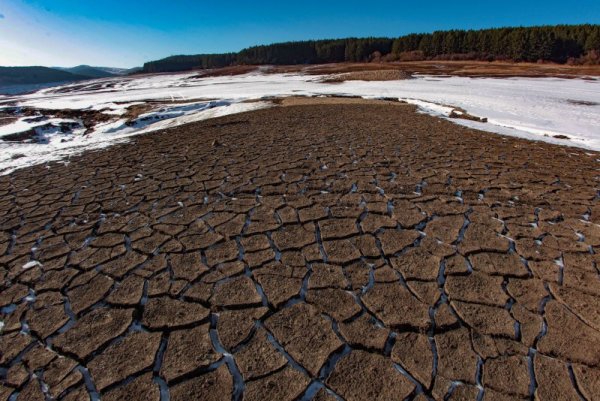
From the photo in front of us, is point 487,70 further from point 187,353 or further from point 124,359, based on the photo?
point 124,359

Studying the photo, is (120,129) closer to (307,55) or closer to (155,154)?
(155,154)

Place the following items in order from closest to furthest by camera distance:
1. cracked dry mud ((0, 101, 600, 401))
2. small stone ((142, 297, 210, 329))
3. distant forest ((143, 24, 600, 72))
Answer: cracked dry mud ((0, 101, 600, 401))
small stone ((142, 297, 210, 329))
distant forest ((143, 24, 600, 72))

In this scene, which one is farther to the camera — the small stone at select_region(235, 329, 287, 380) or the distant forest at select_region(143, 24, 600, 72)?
the distant forest at select_region(143, 24, 600, 72)

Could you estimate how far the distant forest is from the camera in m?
47.7

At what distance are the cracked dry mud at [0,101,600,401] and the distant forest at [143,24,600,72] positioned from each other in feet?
179

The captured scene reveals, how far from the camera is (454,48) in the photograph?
56469mm

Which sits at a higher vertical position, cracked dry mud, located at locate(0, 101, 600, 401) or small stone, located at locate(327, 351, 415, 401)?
cracked dry mud, located at locate(0, 101, 600, 401)

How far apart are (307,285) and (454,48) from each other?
66337 mm

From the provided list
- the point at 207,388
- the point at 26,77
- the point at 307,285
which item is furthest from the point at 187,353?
the point at 26,77

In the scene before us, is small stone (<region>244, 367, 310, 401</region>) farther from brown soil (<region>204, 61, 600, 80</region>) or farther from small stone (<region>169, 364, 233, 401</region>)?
brown soil (<region>204, 61, 600, 80</region>)

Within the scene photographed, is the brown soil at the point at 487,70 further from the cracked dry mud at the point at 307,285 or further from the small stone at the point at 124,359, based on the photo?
the small stone at the point at 124,359

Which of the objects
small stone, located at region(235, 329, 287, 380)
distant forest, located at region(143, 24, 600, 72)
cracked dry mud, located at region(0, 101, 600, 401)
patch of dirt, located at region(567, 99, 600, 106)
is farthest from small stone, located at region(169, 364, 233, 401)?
distant forest, located at region(143, 24, 600, 72)

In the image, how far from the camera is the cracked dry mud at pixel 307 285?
2.10m

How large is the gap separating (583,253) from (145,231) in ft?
15.8
